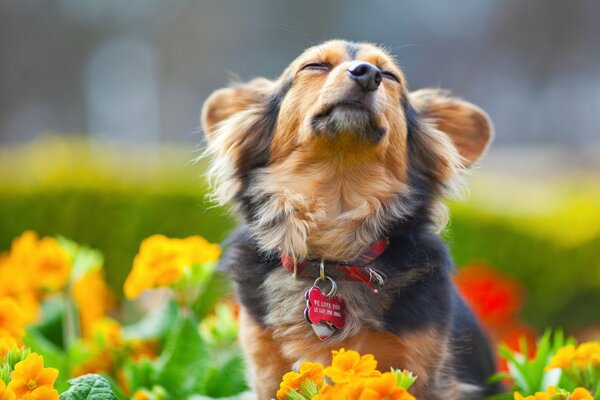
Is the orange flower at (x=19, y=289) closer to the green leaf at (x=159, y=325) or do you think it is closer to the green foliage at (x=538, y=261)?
the green leaf at (x=159, y=325)

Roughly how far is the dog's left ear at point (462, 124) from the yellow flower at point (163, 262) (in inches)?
45.7

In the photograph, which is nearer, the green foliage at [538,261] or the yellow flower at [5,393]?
the yellow flower at [5,393]

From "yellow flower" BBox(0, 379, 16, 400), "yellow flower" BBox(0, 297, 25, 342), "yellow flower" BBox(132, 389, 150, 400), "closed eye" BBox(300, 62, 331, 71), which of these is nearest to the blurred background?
"closed eye" BBox(300, 62, 331, 71)

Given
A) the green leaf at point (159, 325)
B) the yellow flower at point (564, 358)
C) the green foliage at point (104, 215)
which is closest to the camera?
the yellow flower at point (564, 358)

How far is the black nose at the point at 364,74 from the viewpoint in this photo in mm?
2645

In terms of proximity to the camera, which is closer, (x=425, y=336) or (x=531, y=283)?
(x=425, y=336)

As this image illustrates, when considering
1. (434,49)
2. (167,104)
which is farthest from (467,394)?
(167,104)

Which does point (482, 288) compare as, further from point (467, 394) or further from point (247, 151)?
point (247, 151)

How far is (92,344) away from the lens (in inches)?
143

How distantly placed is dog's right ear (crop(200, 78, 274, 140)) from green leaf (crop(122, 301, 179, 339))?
961mm

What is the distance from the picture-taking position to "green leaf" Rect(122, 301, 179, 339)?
3.67m

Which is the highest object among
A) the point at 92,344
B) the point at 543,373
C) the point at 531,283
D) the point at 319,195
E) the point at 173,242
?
the point at 319,195

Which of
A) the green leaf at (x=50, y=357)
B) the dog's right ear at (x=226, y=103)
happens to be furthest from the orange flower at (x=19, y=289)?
the dog's right ear at (x=226, y=103)

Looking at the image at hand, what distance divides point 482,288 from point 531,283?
2.57ft
